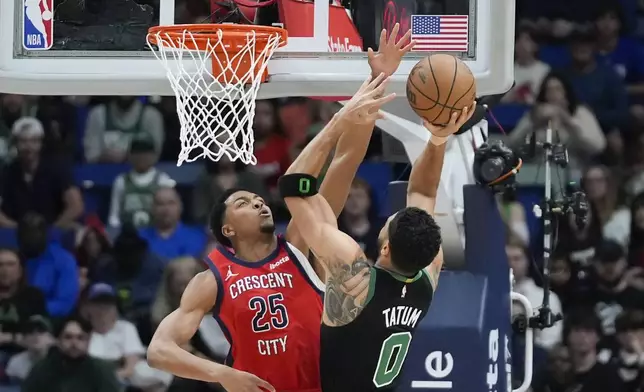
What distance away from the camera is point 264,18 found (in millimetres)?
5035

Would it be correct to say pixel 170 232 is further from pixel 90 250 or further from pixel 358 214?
pixel 358 214

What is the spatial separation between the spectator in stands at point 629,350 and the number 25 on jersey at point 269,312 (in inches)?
143

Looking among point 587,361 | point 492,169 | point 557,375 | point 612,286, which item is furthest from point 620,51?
point 492,169

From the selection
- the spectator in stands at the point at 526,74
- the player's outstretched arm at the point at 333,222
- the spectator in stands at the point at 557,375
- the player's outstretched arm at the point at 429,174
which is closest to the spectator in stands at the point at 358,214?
the spectator in stands at the point at 526,74

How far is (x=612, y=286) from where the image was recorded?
768 cm

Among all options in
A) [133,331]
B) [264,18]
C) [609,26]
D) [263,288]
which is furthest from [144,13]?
[609,26]

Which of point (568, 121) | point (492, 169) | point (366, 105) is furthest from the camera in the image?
point (568, 121)

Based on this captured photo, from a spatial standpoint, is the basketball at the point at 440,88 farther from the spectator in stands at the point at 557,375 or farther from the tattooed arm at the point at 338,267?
the spectator in stands at the point at 557,375

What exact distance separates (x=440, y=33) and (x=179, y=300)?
3263mm

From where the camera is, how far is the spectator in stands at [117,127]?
318 inches

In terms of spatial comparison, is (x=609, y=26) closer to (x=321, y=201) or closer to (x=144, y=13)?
(x=144, y=13)

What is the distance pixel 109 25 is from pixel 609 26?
439 cm

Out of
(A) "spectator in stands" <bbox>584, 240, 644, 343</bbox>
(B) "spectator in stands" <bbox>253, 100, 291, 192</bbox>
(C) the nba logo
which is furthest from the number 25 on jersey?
(A) "spectator in stands" <bbox>584, 240, 644, 343</bbox>

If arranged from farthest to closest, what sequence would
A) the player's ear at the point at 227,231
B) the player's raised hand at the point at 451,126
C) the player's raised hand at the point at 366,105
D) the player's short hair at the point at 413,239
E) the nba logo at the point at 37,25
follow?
the nba logo at the point at 37,25, the player's ear at the point at 227,231, the player's raised hand at the point at 451,126, the player's raised hand at the point at 366,105, the player's short hair at the point at 413,239
